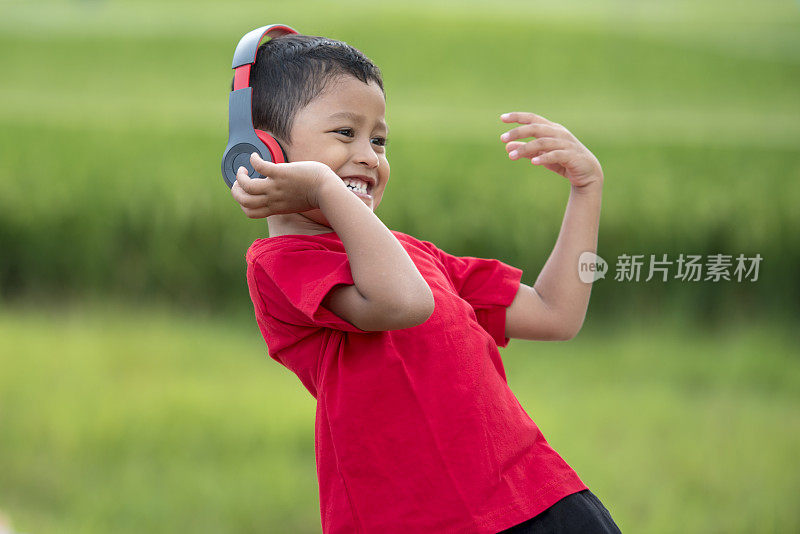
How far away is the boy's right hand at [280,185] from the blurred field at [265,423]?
0.94m

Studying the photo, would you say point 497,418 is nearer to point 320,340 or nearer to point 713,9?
point 320,340

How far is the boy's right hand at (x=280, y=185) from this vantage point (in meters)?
0.61

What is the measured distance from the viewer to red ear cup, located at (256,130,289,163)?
65 centimetres

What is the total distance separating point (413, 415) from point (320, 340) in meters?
0.10

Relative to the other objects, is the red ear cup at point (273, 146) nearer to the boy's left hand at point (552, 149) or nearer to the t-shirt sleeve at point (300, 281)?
the t-shirt sleeve at point (300, 281)

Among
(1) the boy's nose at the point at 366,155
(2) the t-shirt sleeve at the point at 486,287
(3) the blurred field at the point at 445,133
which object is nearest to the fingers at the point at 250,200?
(1) the boy's nose at the point at 366,155

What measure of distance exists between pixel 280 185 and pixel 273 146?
64 mm

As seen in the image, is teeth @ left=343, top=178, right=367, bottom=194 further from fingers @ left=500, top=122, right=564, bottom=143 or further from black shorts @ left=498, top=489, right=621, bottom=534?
black shorts @ left=498, top=489, right=621, bottom=534

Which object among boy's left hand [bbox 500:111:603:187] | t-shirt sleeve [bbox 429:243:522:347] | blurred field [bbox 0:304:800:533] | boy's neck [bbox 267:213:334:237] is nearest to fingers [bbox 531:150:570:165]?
boy's left hand [bbox 500:111:603:187]

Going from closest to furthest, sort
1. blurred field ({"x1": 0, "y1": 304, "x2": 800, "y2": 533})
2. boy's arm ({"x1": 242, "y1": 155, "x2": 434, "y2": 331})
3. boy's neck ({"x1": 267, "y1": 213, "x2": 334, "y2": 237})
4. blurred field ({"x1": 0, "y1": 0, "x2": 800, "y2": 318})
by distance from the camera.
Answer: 1. boy's arm ({"x1": 242, "y1": 155, "x2": 434, "y2": 331})
2. boy's neck ({"x1": 267, "y1": 213, "x2": 334, "y2": 237})
3. blurred field ({"x1": 0, "y1": 304, "x2": 800, "y2": 533})
4. blurred field ({"x1": 0, "y1": 0, "x2": 800, "y2": 318})

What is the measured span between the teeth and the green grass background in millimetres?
902

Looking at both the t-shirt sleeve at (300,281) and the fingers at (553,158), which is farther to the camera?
the fingers at (553,158)

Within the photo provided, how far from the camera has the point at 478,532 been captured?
0.61 metres

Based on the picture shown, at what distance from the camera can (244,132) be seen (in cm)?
Answer: 67
